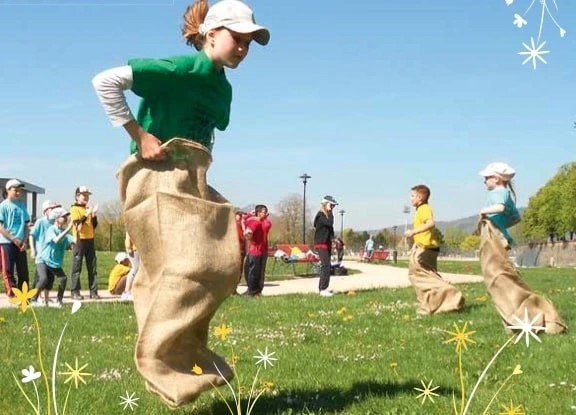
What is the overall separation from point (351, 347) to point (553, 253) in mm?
72156

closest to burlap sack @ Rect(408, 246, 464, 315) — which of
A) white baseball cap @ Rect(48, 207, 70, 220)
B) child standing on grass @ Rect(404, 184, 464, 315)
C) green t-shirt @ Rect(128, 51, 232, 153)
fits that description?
child standing on grass @ Rect(404, 184, 464, 315)

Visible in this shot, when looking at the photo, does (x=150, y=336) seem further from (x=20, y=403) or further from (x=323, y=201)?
(x=323, y=201)

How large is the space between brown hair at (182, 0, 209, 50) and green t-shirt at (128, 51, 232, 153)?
158 mm

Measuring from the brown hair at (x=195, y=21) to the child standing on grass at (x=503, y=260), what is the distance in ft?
17.1

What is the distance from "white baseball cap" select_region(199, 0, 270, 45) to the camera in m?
3.92

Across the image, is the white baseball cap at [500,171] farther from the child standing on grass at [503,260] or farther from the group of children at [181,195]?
the group of children at [181,195]

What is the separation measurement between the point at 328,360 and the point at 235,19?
3603 millimetres

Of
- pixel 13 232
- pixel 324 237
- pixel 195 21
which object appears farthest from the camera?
pixel 324 237

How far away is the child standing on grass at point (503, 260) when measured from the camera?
8453mm

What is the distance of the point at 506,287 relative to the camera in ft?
27.9

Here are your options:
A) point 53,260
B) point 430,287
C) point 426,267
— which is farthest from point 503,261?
point 53,260

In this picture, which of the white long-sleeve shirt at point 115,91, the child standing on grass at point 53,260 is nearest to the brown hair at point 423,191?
the child standing on grass at point 53,260

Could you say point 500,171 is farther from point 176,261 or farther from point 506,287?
point 176,261

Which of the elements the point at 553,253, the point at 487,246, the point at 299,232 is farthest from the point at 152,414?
the point at 553,253
